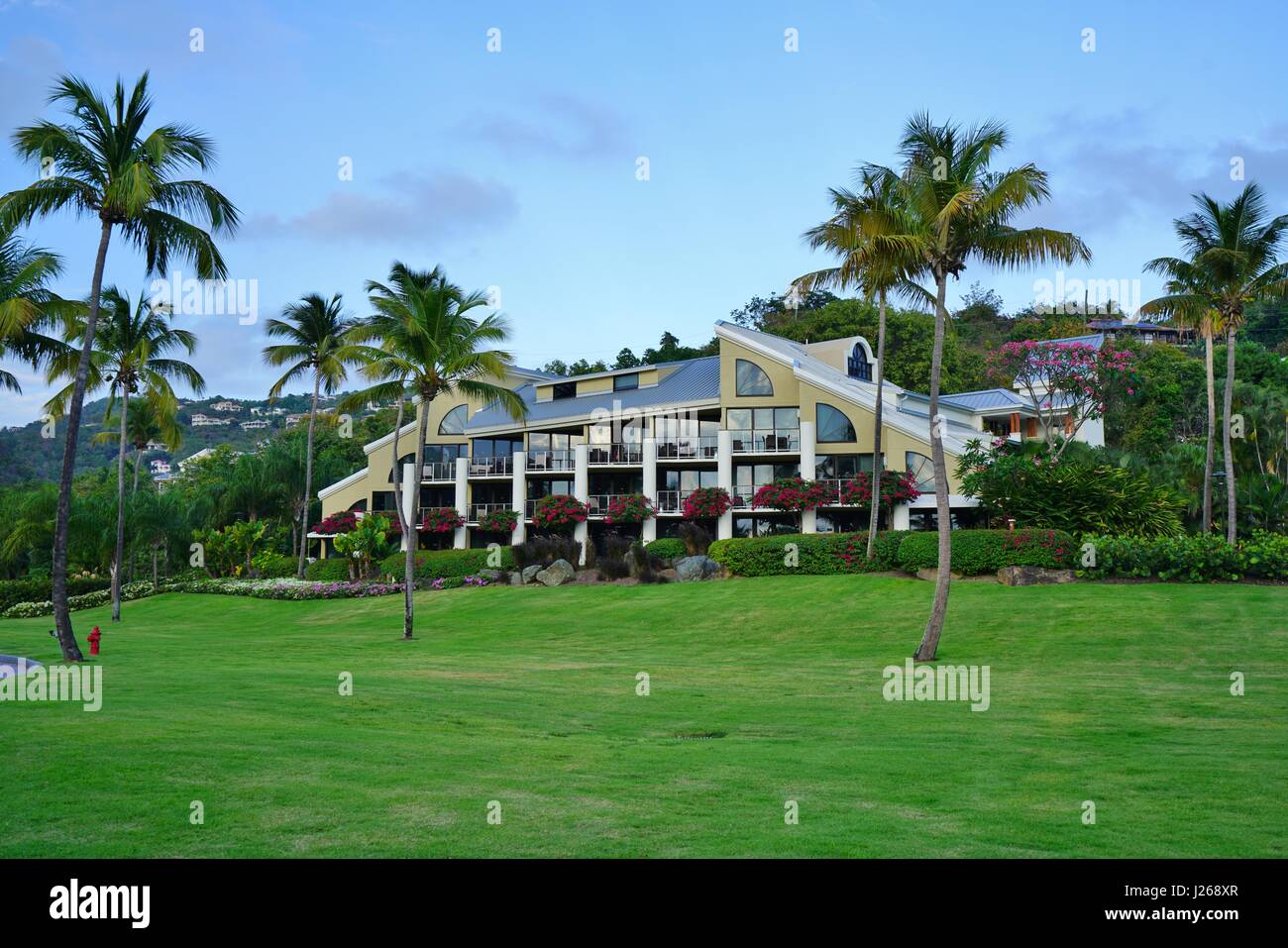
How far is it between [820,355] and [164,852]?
51.1 metres

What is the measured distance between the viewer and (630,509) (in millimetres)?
47594

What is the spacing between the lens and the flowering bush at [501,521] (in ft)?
170

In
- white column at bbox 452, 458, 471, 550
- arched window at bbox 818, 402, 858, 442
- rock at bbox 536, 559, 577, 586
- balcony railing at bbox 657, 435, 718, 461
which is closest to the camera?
rock at bbox 536, 559, 577, 586

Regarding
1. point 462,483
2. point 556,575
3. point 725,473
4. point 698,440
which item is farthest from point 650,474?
point 462,483

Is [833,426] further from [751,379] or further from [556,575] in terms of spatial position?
[556,575]

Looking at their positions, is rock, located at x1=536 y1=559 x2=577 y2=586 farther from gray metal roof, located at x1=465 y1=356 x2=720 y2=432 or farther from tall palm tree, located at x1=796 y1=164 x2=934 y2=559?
tall palm tree, located at x1=796 y1=164 x2=934 y2=559

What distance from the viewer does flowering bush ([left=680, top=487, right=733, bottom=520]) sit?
45969 millimetres

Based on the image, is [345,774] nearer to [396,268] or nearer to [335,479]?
[396,268]

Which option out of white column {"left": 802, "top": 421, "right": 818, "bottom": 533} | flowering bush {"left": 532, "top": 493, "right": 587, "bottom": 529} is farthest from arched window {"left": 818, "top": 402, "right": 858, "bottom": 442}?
flowering bush {"left": 532, "top": 493, "right": 587, "bottom": 529}

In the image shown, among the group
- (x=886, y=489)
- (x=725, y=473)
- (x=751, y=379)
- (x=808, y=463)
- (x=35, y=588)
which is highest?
(x=751, y=379)

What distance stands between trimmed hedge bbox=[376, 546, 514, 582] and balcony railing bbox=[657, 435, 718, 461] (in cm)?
924

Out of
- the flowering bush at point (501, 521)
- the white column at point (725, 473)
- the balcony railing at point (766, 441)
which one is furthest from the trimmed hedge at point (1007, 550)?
the flowering bush at point (501, 521)

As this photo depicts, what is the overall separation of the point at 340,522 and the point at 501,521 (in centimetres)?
954

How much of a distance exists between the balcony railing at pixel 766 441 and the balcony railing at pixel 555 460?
30.7 feet
